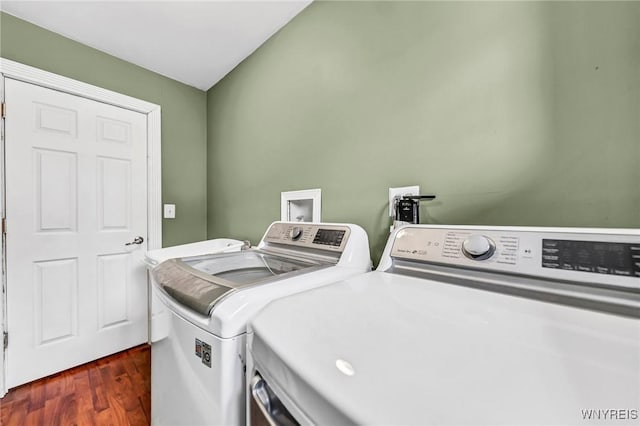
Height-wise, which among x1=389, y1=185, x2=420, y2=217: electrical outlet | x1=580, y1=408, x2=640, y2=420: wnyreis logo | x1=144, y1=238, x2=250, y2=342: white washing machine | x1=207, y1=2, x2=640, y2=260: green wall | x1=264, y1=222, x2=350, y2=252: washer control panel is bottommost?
x1=144, y1=238, x2=250, y2=342: white washing machine

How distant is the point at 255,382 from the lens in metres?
0.53

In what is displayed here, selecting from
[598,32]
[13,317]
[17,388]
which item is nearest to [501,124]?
[598,32]

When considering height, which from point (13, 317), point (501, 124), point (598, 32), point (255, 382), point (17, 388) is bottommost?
point (17, 388)

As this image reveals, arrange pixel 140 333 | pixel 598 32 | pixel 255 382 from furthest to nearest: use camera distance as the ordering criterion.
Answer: pixel 140 333 < pixel 598 32 < pixel 255 382

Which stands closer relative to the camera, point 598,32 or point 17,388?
point 598,32

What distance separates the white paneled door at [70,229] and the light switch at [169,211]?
0.16 m

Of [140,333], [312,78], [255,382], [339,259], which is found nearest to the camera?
[255,382]

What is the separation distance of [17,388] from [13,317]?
0.45 meters

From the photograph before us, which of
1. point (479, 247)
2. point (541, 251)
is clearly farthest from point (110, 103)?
point (541, 251)

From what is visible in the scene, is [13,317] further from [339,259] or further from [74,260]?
[339,259]

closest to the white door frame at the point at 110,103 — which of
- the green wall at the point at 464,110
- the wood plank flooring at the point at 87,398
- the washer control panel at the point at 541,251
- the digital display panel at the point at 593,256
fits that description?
the wood plank flooring at the point at 87,398

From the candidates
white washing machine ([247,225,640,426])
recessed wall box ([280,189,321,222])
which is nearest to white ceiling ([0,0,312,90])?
recessed wall box ([280,189,321,222])

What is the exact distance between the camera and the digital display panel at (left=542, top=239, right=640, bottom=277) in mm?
535

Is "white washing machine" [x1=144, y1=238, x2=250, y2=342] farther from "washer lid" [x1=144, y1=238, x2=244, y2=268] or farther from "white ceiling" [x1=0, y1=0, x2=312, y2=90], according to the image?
"white ceiling" [x1=0, y1=0, x2=312, y2=90]
